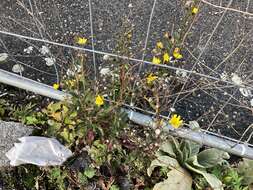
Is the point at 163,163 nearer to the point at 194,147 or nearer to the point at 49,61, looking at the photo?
the point at 194,147

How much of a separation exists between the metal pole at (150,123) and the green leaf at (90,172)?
0.32 metres

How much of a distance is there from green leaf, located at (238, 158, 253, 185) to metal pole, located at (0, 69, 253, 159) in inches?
1.2

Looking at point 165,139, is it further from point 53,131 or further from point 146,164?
point 53,131

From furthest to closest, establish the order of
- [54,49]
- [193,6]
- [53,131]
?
1. [54,49]
2. [53,131]
3. [193,6]

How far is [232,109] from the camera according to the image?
2.60 m

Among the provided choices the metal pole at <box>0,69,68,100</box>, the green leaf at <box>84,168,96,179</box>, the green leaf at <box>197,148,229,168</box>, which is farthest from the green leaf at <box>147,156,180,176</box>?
the metal pole at <box>0,69,68,100</box>

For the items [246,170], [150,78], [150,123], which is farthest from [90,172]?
[246,170]

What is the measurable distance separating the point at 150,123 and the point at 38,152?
1.76 ft

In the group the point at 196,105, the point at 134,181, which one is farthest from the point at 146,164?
the point at 196,105

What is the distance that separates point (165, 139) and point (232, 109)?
1.83ft

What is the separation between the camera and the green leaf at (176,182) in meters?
2.17

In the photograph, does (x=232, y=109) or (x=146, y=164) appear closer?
(x=146, y=164)

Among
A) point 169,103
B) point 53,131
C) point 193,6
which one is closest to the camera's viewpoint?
point 193,6

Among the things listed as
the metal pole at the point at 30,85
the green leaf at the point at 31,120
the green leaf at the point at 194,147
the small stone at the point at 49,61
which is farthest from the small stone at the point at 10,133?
the green leaf at the point at 194,147
